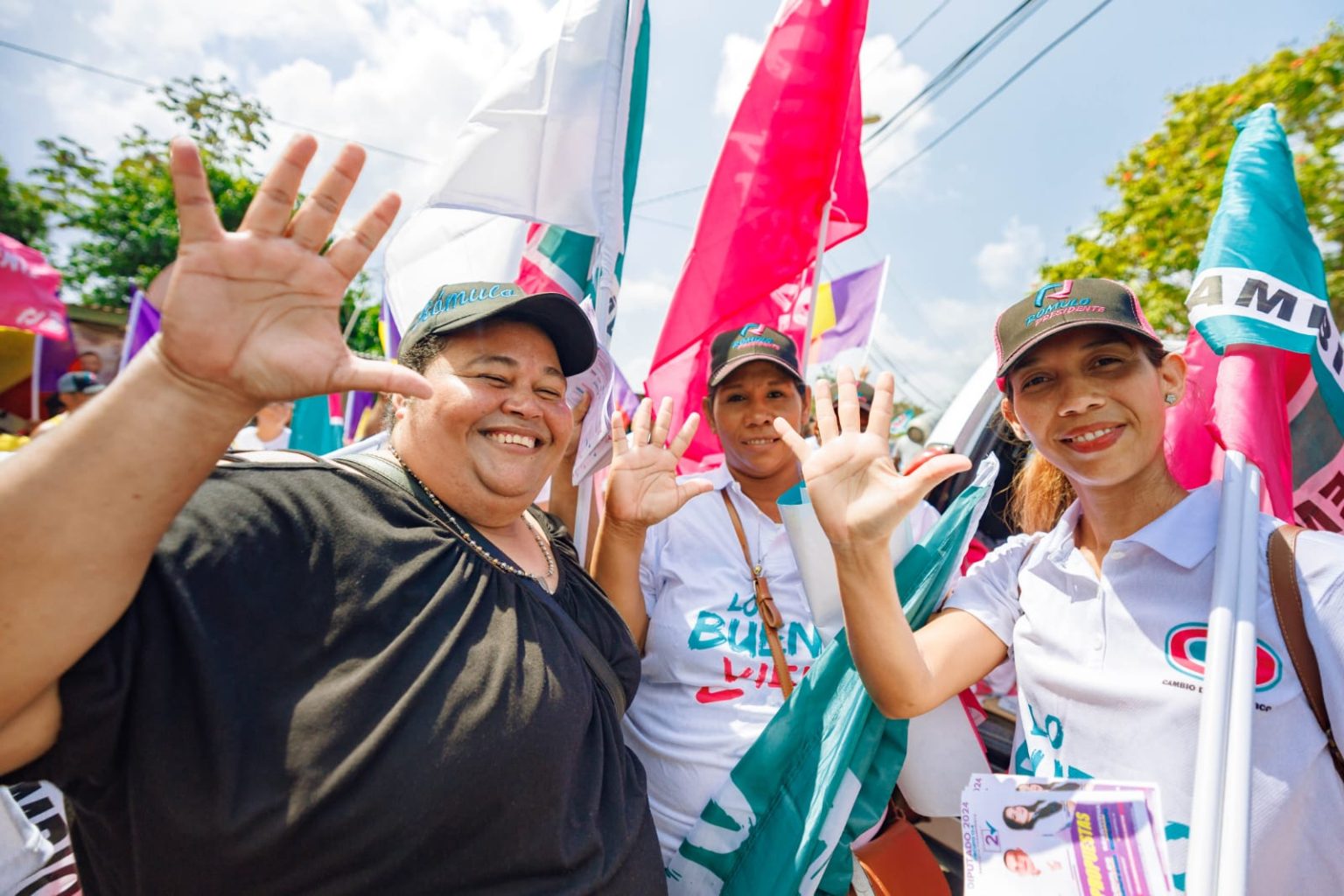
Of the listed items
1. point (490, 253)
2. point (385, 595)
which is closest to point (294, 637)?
point (385, 595)

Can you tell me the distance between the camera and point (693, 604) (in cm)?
208

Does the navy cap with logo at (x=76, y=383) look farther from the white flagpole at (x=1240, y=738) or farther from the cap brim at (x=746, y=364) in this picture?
the white flagpole at (x=1240, y=738)

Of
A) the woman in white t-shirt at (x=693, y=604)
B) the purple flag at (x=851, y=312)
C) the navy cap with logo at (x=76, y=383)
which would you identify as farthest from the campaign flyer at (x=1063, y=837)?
the navy cap with logo at (x=76, y=383)

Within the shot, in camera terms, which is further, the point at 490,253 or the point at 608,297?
the point at 490,253

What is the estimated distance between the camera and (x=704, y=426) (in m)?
3.15

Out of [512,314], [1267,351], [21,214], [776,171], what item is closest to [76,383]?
[512,314]

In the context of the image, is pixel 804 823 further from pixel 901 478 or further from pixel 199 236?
pixel 199 236

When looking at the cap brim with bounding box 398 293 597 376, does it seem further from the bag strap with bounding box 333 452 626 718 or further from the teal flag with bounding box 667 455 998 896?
the teal flag with bounding box 667 455 998 896

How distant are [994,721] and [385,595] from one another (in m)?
2.58

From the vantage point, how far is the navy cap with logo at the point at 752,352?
8.19 feet

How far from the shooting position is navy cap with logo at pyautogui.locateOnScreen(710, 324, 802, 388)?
98.3 inches

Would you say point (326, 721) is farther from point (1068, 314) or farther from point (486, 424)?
point (1068, 314)

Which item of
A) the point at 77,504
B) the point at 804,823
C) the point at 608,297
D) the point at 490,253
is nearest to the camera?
the point at 77,504

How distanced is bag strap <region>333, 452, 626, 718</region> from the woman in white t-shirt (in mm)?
382
